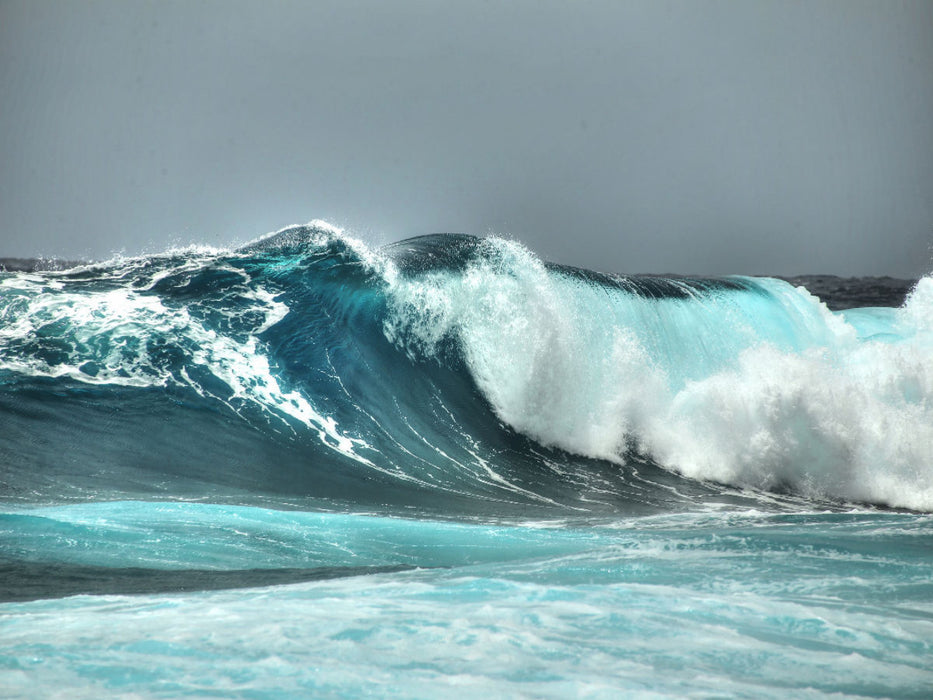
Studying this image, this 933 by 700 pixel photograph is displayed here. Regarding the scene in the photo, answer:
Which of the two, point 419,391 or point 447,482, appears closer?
point 447,482

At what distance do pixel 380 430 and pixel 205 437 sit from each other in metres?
1.03

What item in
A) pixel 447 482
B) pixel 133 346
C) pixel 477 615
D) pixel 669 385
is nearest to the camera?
pixel 477 615

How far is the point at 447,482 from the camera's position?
4.44 metres

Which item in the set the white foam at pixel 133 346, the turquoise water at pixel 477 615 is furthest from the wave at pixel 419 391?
the turquoise water at pixel 477 615

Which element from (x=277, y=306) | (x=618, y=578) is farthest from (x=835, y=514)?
(x=277, y=306)

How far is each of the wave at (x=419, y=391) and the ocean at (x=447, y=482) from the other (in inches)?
0.9

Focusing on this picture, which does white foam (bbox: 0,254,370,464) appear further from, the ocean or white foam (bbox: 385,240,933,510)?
white foam (bbox: 385,240,933,510)

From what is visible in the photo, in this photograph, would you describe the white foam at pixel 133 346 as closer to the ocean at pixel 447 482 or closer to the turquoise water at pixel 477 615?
the ocean at pixel 447 482

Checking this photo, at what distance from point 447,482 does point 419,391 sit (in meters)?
1.18

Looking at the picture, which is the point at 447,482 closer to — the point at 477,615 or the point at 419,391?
the point at 419,391

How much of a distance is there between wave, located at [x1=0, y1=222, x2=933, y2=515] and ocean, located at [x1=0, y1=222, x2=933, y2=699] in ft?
0.07

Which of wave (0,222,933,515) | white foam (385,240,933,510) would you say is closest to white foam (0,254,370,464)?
wave (0,222,933,515)

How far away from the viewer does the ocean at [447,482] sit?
171 centimetres

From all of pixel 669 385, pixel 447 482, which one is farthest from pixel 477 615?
pixel 669 385
